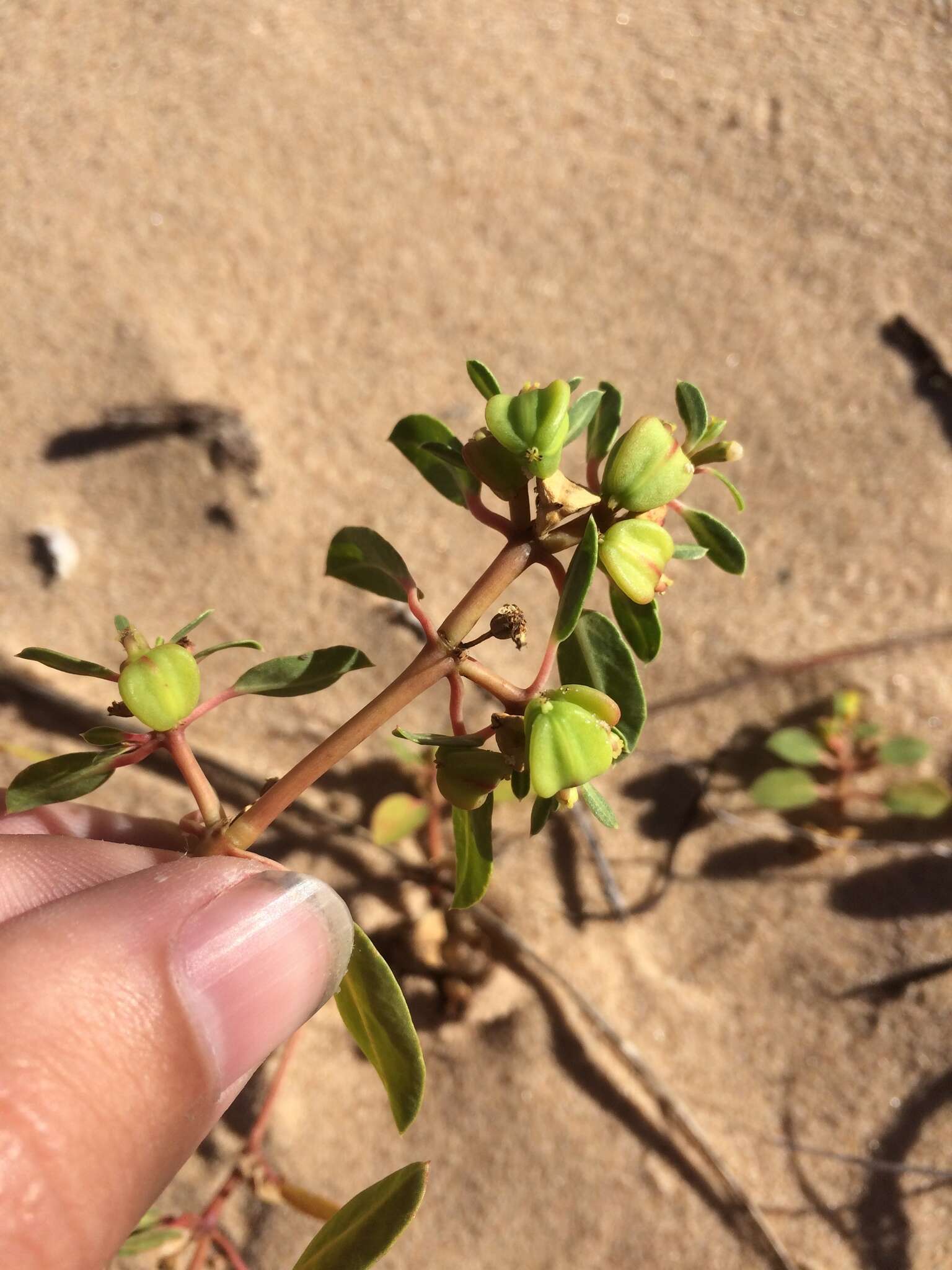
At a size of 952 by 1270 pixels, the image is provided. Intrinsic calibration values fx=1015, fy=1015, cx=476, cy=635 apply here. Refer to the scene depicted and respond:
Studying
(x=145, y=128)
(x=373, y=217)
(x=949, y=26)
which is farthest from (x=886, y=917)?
(x=145, y=128)

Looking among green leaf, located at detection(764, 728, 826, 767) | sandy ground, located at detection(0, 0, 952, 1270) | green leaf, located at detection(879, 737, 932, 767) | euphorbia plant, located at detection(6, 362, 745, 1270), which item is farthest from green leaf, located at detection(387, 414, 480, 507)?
green leaf, located at detection(879, 737, 932, 767)

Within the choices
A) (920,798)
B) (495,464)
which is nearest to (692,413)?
(495,464)

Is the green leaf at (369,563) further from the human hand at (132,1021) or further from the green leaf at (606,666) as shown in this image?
the human hand at (132,1021)

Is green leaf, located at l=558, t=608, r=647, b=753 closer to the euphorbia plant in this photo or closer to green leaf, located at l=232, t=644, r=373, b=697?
the euphorbia plant

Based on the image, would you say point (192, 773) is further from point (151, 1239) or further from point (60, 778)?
point (151, 1239)

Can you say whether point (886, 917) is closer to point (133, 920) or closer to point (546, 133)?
point (133, 920)

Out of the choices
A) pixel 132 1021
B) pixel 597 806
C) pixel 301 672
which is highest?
pixel 301 672

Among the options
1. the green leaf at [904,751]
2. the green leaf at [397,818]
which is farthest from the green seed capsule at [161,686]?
the green leaf at [904,751]
